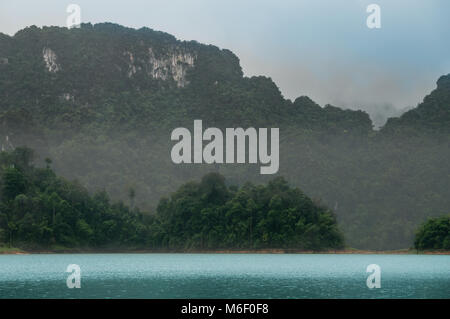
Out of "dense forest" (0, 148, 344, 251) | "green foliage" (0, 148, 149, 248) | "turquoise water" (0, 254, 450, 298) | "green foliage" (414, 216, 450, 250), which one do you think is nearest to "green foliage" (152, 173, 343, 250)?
"dense forest" (0, 148, 344, 251)

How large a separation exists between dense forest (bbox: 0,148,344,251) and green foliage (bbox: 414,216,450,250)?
53.4 ft

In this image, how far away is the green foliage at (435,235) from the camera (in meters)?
123

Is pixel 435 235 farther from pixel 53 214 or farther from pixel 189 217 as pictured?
pixel 53 214

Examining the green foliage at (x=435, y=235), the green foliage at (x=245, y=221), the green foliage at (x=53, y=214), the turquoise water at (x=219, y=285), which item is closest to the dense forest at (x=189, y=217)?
the green foliage at (x=245, y=221)

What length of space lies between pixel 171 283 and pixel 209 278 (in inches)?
252

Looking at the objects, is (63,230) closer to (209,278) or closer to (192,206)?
(192,206)

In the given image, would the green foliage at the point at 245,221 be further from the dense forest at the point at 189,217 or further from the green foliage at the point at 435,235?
the green foliage at the point at 435,235

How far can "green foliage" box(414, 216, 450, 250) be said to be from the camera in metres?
123

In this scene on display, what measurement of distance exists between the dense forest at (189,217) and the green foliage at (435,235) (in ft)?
53.4

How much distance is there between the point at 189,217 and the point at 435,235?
46.8 meters

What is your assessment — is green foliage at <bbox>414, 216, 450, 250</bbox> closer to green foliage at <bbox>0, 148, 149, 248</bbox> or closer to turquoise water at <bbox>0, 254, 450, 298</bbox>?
green foliage at <bbox>0, 148, 149, 248</bbox>

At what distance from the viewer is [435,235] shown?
408 ft
